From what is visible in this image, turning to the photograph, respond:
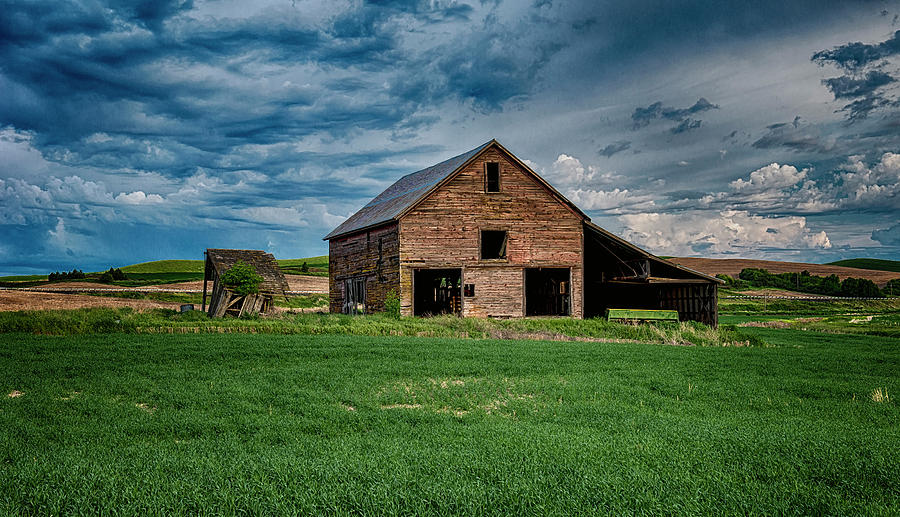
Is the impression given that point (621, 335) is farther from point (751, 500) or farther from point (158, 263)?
point (158, 263)

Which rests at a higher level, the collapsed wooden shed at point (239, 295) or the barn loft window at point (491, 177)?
the barn loft window at point (491, 177)

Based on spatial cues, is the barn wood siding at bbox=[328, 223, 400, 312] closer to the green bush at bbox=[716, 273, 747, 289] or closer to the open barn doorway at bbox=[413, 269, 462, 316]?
the open barn doorway at bbox=[413, 269, 462, 316]

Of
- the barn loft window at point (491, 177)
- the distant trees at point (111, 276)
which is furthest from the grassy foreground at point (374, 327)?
the distant trees at point (111, 276)

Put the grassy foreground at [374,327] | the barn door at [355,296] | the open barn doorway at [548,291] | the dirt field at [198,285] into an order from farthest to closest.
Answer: the dirt field at [198,285] < the barn door at [355,296] < the open barn doorway at [548,291] < the grassy foreground at [374,327]

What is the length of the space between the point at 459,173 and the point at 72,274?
58541 mm

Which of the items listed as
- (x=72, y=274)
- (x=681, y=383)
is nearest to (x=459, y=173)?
(x=681, y=383)

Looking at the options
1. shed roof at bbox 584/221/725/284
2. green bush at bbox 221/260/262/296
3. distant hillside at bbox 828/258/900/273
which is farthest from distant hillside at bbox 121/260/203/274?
distant hillside at bbox 828/258/900/273

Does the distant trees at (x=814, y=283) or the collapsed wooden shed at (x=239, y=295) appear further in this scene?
the distant trees at (x=814, y=283)

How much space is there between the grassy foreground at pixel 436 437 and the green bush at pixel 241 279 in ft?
50.8

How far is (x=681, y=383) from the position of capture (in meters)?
11.7

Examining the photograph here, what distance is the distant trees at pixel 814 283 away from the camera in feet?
253

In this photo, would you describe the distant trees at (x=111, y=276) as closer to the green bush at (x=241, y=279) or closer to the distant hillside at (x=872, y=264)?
the green bush at (x=241, y=279)

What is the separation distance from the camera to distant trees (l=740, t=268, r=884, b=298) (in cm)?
7720

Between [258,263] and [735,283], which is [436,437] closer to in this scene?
[258,263]
